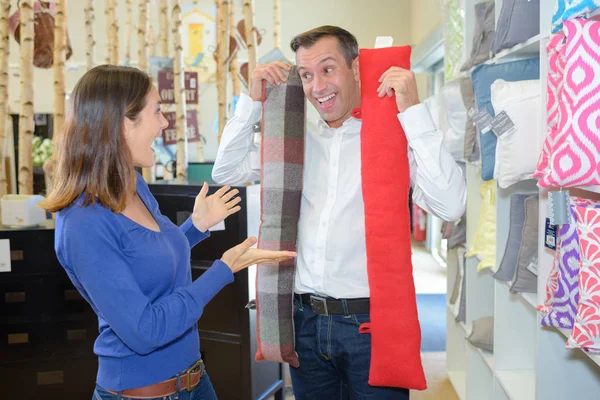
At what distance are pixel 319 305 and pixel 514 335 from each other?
1.29 meters

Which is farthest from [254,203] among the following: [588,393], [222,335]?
[588,393]

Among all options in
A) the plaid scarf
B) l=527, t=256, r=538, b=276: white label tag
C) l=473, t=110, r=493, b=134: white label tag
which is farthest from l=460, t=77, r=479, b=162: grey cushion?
the plaid scarf

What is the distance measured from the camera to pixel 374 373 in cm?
186

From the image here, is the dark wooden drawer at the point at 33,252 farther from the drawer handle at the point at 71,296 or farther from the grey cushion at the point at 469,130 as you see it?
the grey cushion at the point at 469,130

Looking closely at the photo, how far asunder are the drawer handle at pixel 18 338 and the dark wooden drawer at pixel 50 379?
123mm

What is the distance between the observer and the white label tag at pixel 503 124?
2250mm

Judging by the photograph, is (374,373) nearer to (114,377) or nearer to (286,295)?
(286,295)

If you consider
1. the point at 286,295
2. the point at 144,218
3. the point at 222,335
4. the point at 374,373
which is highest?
the point at 144,218

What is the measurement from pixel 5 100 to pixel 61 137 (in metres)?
2.40

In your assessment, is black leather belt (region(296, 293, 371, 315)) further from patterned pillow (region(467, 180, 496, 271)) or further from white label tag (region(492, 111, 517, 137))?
patterned pillow (region(467, 180, 496, 271))

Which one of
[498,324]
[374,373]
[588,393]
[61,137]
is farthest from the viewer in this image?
[498,324]

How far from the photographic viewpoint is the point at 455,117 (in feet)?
11.3

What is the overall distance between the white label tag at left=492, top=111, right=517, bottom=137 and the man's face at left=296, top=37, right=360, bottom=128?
1.94 ft

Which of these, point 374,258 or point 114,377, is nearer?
point 114,377
